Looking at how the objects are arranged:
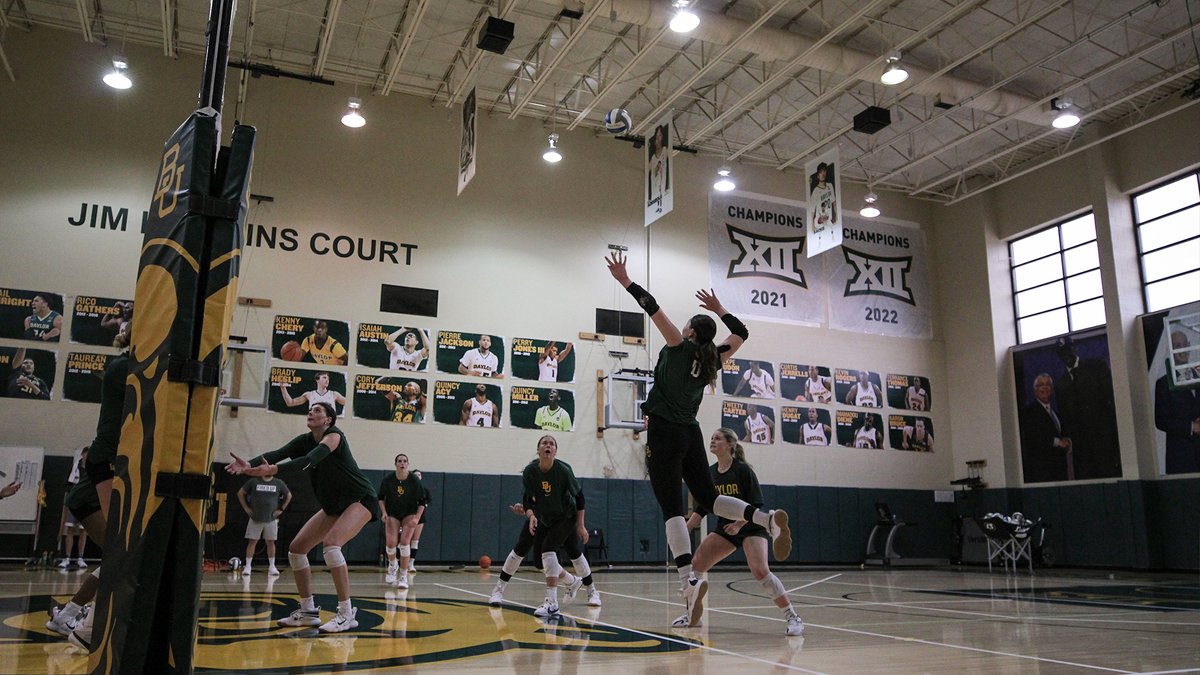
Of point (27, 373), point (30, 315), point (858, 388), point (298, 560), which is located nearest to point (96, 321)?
point (30, 315)

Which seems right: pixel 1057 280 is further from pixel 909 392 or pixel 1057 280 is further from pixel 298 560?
pixel 298 560

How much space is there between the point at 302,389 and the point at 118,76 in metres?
6.40

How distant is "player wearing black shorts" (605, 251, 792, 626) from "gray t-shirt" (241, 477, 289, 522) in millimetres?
9861

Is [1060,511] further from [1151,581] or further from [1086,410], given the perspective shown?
[1151,581]

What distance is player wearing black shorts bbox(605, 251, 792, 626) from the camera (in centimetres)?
590

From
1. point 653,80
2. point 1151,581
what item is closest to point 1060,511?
point 1151,581

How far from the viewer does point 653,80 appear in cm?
1862

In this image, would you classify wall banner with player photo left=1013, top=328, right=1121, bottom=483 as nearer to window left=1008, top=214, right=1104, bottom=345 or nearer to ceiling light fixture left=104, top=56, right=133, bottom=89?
window left=1008, top=214, right=1104, bottom=345

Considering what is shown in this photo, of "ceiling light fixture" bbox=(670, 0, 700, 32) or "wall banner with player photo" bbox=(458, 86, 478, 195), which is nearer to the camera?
"ceiling light fixture" bbox=(670, 0, 700, 32)

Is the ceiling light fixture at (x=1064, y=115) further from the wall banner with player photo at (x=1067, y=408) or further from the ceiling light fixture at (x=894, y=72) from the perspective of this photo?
the wall banner with player photo at (x=1067, y=408)

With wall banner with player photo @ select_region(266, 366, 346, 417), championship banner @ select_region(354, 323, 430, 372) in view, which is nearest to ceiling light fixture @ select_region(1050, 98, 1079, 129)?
championship banner @ select_region(354, 323, 430, 372)

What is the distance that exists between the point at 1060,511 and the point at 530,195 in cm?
1423

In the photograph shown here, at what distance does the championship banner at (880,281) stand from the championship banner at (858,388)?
1146mm

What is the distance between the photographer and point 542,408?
735 inches
